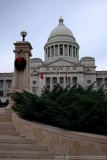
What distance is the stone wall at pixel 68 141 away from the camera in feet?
13.1

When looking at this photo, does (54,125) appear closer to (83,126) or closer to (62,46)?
(83,126)

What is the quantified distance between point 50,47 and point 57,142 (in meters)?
72.5

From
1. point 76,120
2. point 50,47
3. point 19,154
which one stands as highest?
point 50,47

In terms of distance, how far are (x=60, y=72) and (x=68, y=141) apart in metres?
56.0

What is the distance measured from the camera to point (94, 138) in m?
4.08

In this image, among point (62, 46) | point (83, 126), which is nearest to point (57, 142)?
point (83, 126)

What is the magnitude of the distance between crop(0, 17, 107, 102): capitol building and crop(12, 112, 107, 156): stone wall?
158 ft

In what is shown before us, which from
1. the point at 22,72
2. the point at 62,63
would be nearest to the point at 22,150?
the point at 22,72

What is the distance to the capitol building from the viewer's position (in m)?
60.3

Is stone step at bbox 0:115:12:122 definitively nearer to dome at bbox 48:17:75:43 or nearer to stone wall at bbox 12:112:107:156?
stone wall at bbox 12:112:107:156

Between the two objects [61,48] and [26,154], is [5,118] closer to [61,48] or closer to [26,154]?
[26,154]

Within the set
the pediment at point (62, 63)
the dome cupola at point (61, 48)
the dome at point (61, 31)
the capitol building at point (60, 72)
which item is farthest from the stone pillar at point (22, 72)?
the dome at point (61, 31)

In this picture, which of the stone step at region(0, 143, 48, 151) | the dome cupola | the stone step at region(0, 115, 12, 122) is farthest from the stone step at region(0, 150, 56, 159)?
the dome cupola

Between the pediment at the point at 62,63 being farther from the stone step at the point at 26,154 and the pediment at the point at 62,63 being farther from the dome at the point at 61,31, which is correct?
the stone step at the point at 26,154
